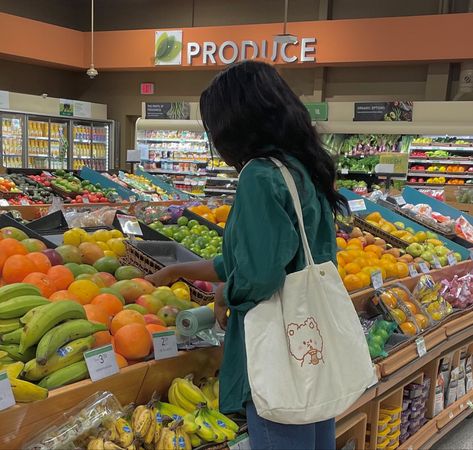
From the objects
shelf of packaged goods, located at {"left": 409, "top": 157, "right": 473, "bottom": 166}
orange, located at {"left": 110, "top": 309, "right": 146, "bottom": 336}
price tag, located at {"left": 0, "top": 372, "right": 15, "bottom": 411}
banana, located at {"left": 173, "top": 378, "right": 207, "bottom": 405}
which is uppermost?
shelf of packaged goods, located at {"left": 409, "top": 157, "right": 473, "bottom": 166}

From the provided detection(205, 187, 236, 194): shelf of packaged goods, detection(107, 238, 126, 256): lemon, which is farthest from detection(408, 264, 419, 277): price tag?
detection(205, 187, 236, 194): shelf of packaged goods

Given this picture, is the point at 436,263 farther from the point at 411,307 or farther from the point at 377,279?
the point at 377,279

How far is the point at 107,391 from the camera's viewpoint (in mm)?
1555

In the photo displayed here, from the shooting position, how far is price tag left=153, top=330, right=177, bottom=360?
1703 millimetres

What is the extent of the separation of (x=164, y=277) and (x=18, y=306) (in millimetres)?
622

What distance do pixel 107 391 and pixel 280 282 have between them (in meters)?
0.58

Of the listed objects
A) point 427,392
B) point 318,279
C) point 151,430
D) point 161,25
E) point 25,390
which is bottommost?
point 427,392

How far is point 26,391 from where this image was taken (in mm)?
1370

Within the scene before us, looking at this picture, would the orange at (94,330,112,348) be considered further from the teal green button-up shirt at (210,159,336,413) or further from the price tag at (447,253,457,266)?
the price tag at (447,253,457,266)

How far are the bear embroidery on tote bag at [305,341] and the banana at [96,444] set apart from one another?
1.69 ft

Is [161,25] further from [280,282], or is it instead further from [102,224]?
[280,282]

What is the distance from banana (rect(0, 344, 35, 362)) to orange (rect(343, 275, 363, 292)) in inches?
70.2

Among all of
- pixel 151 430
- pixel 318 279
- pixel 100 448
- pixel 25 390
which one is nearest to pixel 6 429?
pixel 25 390

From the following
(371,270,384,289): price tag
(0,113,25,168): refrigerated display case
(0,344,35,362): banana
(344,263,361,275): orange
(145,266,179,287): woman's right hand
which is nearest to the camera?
(0,344,35,362): banana
